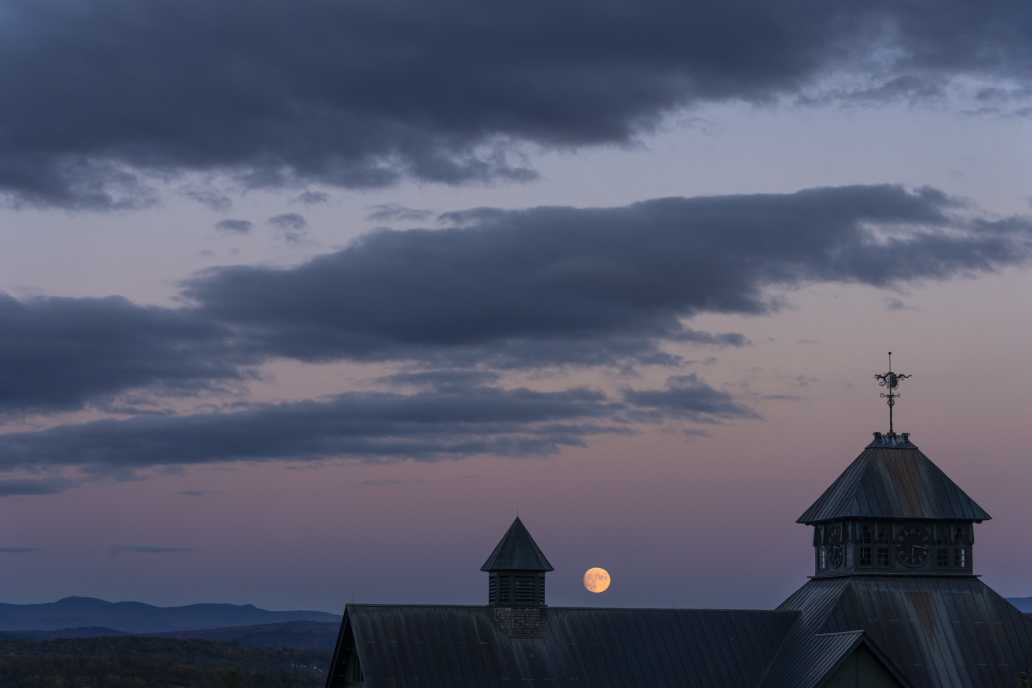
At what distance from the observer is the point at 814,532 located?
75.6 meters

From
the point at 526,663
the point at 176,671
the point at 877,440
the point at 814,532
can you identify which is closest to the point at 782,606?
the point at 814,532

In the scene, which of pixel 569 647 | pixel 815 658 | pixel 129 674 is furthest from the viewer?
pixel 129 674

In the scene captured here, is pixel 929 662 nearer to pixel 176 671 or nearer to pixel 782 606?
pixel 782 606

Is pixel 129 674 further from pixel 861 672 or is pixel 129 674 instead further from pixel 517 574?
pixel 861 672

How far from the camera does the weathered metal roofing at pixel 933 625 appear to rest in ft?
225

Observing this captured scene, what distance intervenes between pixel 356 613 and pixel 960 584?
24081mm

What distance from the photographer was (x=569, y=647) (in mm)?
68938

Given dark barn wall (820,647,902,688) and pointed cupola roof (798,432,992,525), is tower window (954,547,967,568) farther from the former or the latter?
dark barn wall (820,647,902,688)

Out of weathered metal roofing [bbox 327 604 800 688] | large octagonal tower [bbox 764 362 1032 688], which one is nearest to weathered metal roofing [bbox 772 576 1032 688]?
large octagonal tower [bbox 764 362 1032 688]

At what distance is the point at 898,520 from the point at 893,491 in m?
1.23

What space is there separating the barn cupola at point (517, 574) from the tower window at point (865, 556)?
41.0 feet

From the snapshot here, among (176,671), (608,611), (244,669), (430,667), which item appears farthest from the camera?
(244,669)

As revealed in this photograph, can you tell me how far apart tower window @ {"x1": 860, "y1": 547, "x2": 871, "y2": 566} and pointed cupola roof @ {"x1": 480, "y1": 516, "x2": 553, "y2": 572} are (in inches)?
490

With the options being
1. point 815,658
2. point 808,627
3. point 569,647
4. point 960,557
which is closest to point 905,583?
point 960,557
